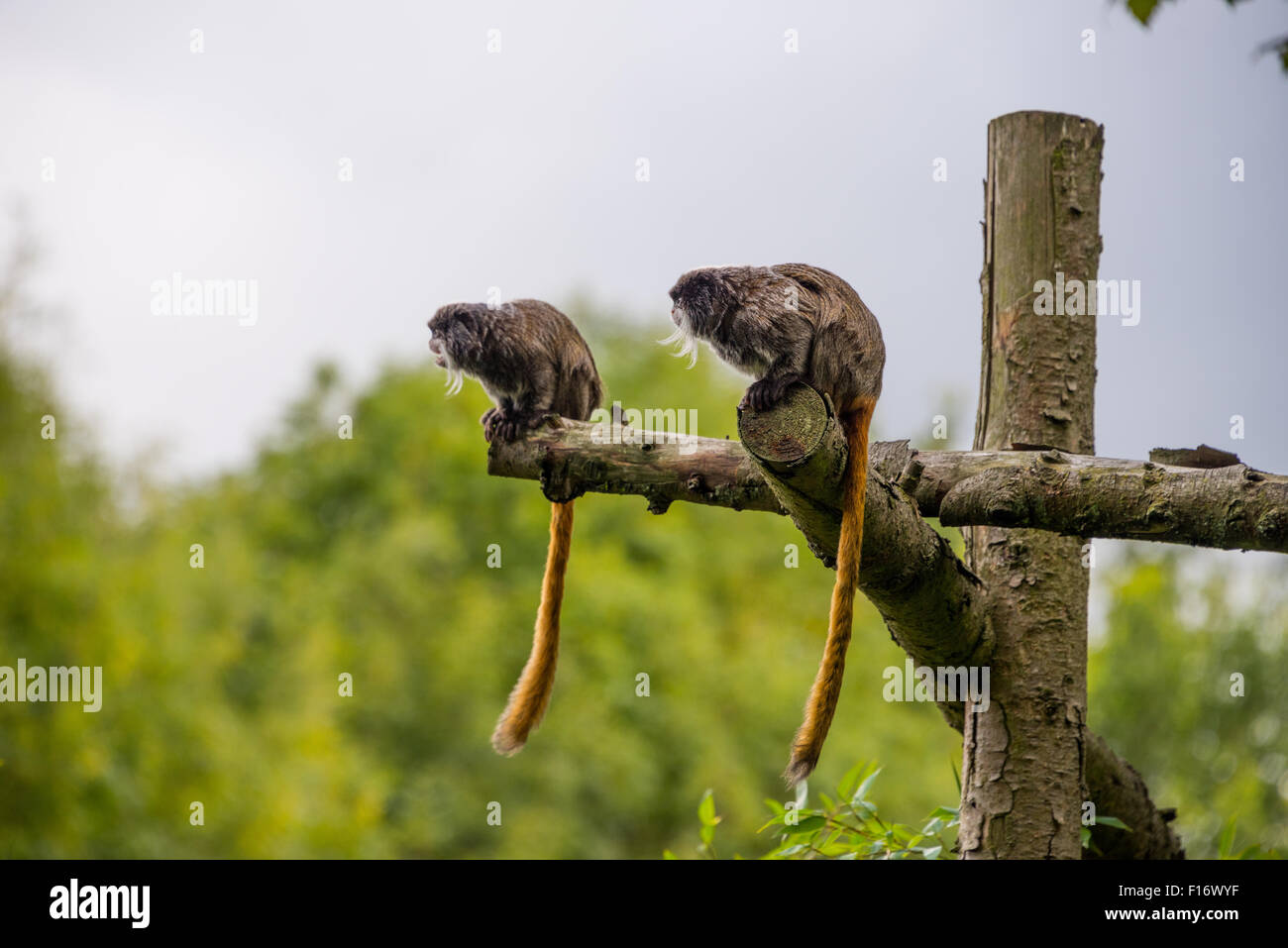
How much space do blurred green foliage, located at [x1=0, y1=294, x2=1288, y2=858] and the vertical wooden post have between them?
784 centimetres

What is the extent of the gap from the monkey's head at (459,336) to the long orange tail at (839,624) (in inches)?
72.3

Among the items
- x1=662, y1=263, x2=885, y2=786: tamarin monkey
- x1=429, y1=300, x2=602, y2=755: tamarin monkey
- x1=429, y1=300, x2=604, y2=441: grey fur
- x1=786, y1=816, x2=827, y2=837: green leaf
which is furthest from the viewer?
x1=429, y1=300, x2=604, y2=441: grey fur

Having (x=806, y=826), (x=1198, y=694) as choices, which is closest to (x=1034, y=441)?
(x=806, y=826)

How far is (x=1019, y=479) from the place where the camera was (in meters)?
3.11

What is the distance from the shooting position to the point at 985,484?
315cm

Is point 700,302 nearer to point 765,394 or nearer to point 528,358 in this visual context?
point 765,394

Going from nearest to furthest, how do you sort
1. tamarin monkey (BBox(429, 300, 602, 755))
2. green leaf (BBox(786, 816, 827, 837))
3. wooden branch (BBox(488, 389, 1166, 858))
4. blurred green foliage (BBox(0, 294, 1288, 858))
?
1. wooden branch (BBox(488, 389, 1166, 858))
2. green leaf (BBox(786, 816, 827, 837))
3. tamarin monkey (BBox(429, 300, 602, 755))
4. blurred green foliage (BBox(0, 294, 1288, 858))

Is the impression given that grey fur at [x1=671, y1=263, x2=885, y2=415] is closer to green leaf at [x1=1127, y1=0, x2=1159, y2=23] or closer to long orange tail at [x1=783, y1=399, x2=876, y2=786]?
long orange tail at [x1=783, y1=399, x2=876, y2=786]

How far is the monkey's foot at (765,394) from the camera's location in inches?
111

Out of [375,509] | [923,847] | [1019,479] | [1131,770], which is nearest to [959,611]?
[1019,479]

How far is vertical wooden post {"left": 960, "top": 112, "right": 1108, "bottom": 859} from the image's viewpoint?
141 inches

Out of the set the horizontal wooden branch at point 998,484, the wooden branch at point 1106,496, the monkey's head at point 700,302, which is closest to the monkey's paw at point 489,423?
the horizontal wooden branch at point 998,484

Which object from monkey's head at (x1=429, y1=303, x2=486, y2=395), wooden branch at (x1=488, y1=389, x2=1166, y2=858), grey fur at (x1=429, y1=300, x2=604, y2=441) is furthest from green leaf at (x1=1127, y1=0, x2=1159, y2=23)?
monkey's head at (x1=429, y1=303, x2=486, y2=395)
